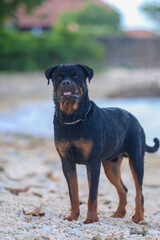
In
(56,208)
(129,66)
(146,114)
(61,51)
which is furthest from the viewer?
(129,66)

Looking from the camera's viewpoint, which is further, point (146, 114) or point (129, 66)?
point (129, 66)

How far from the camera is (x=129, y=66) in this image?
40.1m

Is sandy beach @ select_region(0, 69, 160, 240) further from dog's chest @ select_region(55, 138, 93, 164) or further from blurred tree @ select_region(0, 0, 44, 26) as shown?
blurred tree @ select_region(0, 0, 44, 26)

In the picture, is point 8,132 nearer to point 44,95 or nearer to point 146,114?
point 146,114

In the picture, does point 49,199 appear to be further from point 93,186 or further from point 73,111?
point 73,111

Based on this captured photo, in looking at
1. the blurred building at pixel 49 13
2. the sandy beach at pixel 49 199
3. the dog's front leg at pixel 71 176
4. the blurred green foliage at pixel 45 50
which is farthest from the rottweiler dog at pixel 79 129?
the blurred building at pixel 49 13

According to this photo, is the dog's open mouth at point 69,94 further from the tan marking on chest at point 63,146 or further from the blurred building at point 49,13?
the blurred building at point 49,13

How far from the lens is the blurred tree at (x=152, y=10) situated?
5041 cm

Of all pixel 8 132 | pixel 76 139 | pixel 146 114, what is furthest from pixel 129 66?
pixel 76 139

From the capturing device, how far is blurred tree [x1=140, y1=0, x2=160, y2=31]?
50406 mm

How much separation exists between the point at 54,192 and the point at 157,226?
2423mm

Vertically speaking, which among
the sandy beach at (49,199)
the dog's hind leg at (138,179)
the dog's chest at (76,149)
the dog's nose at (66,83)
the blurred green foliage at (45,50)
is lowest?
the sandy beach at (49,199)

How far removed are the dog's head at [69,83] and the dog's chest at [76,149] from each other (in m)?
0.32

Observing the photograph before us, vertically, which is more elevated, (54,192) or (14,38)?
(14,38)
